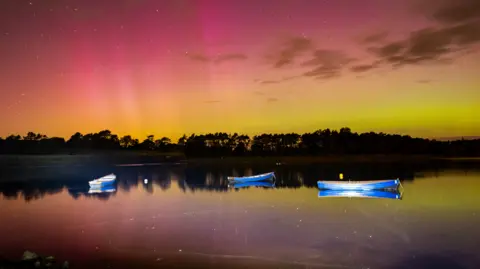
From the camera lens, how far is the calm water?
52.4ft

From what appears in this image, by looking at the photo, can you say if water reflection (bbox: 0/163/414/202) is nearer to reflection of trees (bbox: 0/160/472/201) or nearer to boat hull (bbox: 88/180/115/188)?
reflection of trees (bbox: 0/160/472/201)

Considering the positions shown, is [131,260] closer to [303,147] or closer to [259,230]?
[259,230]

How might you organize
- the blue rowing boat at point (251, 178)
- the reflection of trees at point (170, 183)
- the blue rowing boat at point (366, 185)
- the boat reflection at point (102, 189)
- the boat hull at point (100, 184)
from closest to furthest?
the blue rowing boat at point (366, 185) < the reflection of trees at point (170, 183) < the boat reflection at point (102, 189) < the boat hull at point (100, 184) < the blue rowing boat at point (251, 178)

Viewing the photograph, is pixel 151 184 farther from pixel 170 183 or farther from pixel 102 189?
pixel 102 189

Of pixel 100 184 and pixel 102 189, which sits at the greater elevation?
pixel 100 184

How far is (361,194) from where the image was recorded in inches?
1583

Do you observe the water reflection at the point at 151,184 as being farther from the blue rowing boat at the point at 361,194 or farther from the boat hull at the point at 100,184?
the blue rowing boat at the point at 361,194

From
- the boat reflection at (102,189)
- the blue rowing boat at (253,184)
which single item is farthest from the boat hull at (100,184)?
the blue rowing boat at (253,184)

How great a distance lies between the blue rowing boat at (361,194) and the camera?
37969 mm

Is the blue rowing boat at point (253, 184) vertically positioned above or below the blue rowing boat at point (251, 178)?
below

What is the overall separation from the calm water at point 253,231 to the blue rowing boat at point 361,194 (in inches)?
57.2

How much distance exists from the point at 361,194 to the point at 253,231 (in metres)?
21.4

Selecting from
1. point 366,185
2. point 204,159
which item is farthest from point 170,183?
point 204,159

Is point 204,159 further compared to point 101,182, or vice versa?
point 204,159
